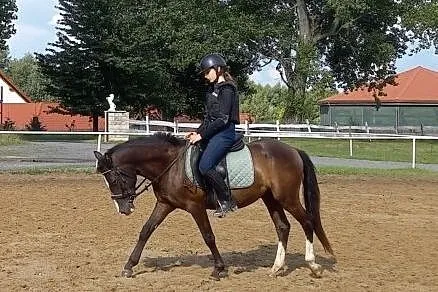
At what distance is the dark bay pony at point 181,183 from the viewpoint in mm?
7254

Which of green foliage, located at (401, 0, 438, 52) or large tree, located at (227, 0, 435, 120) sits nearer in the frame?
green foliage, located at (401, 0, 438, 52)

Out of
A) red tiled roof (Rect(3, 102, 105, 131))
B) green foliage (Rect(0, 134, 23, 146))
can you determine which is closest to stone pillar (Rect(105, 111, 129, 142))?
green foliage (Rect(0, 134, 23, 146))

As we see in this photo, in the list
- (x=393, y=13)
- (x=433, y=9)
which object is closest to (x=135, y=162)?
(x=433, y=9)

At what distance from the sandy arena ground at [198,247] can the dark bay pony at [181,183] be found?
0.36 m

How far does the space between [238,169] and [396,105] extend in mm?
55977

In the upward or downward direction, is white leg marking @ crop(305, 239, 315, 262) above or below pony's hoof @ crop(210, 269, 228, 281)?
above

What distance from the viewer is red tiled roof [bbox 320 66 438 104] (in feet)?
199

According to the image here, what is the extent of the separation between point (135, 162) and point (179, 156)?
0.49 meters

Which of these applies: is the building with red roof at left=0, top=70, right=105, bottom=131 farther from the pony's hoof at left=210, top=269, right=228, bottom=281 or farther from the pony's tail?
the pony's hoof at left=210, top=269, right=228, bottom=281

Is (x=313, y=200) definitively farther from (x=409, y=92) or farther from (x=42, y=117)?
(x=409, y=92)

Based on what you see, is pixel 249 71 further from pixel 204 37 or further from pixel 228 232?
pixel 228 232

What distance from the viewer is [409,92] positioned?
204 feet

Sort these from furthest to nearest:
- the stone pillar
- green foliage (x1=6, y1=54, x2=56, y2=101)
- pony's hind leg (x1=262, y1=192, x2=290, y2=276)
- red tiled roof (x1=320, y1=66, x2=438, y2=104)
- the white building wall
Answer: green foliage (x1=6, y1=54, x2=56, y2=101) < the white building wall < red tiled roof (x1=320, y1=66, x2=438, y2=104) < the stone pillar < pony's hind leg (x1=262, y1=192, x2=290, y2=276)

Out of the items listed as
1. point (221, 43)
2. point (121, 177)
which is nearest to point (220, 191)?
point (121, 177)
